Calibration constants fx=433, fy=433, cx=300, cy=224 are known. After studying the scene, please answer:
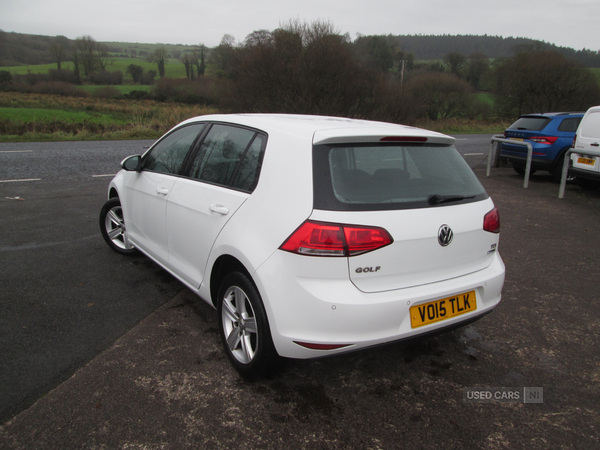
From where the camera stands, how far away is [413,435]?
2.31 metres

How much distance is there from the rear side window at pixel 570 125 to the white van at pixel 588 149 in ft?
5.32

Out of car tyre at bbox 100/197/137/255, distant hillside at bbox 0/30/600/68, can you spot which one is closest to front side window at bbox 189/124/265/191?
car tyre at bbox 100/197/137/255

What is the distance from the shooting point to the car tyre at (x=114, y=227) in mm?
4867

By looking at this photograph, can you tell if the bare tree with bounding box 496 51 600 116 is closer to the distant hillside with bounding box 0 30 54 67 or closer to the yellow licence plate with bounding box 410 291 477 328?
the yellow licence plate with bounding box 410 291 477 328

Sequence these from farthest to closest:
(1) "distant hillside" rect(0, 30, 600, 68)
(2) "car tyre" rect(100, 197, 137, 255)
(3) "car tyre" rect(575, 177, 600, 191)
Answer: (1) "distant hillside" rect(0, 30, 600, 68)
(3) "car tyre" rect(575, 177, 600, 191)
(2) "car tyre" rect(100, 197, 137, 255)

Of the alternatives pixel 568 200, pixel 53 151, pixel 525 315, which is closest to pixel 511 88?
pixel 568 200

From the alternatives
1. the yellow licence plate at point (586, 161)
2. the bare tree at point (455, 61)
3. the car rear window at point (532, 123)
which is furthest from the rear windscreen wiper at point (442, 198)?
the bare tree at point (455, 61)

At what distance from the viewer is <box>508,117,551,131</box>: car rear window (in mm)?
10711

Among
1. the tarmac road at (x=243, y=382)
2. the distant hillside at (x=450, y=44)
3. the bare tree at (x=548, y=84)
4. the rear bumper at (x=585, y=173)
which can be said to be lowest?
the tarmac road at (x=243, y=382)

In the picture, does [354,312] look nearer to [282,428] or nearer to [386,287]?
[386,287]

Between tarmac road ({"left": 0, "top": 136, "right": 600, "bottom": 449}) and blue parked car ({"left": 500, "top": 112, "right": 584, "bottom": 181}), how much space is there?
6929 millimetres

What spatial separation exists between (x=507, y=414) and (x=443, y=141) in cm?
174

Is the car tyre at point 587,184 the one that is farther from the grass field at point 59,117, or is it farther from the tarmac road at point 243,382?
the grass field at point 59,117

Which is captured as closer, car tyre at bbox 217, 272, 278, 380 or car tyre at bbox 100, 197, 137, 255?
car tyre at bbox 217, 272, 278, 380
